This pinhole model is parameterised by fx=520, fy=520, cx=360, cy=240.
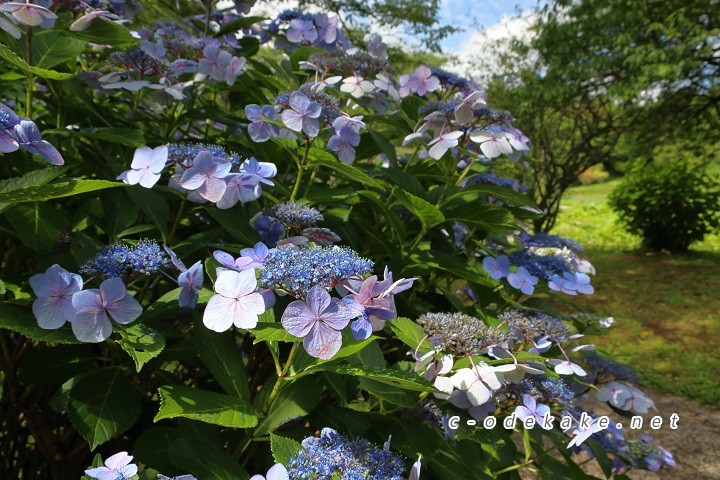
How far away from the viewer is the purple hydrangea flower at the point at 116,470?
685mm

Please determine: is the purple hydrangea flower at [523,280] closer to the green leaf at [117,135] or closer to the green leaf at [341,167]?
A: the green leaf at [341,167]

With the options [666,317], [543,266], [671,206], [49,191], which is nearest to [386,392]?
[49,191]

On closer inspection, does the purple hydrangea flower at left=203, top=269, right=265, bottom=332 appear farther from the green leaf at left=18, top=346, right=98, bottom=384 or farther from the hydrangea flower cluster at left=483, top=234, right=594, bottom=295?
the hydrangea flower cluster at left=483, top=234, right=594, bottom=295

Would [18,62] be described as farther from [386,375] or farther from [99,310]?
[386,375]

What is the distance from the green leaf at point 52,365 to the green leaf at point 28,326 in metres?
0.25

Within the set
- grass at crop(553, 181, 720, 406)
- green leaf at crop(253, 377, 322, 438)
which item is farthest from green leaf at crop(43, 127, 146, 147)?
grass at crop(553, 181, 720, 406)

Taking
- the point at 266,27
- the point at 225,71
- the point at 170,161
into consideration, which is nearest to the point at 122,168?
the point at 170,161

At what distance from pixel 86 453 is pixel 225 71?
39.5 inches

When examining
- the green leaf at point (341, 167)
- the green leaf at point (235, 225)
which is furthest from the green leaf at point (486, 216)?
the green leaf at point (235, 225)

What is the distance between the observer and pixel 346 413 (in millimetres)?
1032

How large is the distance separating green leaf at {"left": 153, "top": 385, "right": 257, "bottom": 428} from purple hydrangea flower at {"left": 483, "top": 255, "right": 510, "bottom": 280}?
2.62 ft

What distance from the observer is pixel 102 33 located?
1.15 metres

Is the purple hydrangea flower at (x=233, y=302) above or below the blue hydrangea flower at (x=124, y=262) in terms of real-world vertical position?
above

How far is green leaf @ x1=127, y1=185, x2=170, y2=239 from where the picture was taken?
1.06m
